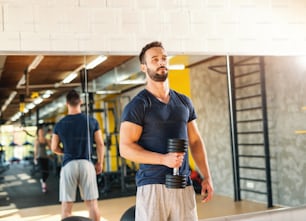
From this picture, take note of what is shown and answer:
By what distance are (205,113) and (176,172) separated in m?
2.86

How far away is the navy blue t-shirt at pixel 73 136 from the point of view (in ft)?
11.9

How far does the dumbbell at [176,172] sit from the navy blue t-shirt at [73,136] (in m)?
1.66

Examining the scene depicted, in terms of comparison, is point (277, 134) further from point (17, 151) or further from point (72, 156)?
point (17, 151)

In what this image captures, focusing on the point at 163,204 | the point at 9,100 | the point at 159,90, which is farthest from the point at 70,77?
the point at 163,204

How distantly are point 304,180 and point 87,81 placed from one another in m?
2.71

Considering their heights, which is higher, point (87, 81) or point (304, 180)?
point (87, 81)

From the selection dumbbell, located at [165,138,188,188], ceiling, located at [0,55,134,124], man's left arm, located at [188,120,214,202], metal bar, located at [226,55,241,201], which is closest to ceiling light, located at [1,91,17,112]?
ceiling, located at [0,55,134,124]

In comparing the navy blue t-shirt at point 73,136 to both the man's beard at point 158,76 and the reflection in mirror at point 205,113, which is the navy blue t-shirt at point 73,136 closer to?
the reflection in mirror at point 205,113

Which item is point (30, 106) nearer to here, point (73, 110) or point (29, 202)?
point (73, 110)

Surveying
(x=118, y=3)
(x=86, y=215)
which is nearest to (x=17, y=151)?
(x=86, y=215)

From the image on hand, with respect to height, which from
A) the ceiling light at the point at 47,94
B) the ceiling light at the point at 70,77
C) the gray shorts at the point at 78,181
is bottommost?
the gray shorts at the point at 78,181

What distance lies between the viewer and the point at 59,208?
11.8 ft

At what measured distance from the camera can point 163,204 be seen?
222cm

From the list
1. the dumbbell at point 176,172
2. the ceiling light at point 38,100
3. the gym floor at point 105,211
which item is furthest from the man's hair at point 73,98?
the dumbbell at point 176,172
